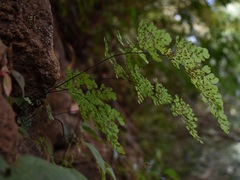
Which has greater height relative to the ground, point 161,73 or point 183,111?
point 161,73

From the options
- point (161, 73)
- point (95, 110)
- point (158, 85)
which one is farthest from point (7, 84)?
point (161, 73)

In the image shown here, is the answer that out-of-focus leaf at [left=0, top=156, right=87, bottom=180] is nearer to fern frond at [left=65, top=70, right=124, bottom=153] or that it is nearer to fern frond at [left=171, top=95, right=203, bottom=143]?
fern frond at [left=65, top=70, right=124, bottom=153]

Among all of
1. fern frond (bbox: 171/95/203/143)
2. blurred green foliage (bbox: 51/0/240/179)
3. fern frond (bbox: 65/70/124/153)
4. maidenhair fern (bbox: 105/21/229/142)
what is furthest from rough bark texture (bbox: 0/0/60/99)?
blurred green foliage (bbox: 51/0/240/179)

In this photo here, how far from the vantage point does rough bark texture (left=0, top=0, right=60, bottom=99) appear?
4.46ft

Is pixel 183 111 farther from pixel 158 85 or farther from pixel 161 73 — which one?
pixel 161 73

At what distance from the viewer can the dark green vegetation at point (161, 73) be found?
1404mm

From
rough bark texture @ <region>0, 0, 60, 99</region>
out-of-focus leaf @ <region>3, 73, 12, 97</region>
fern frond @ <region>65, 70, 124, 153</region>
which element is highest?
rough bark texture @ <region>0, 0, 60, 99</region>

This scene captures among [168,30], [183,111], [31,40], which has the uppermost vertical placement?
[168,30]

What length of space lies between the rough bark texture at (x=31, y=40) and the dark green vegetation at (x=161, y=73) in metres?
0.09

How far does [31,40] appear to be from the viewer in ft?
4.54

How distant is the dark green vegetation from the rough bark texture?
0.09 meters

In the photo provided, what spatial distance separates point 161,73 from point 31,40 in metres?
3.33

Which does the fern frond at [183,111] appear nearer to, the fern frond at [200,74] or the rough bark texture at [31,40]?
the fern frond at [200,74]

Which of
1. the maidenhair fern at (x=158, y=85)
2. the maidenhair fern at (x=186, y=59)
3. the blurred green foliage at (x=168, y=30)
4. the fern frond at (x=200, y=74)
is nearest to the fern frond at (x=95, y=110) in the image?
the maidenhair fern at (x=158, y=85)
